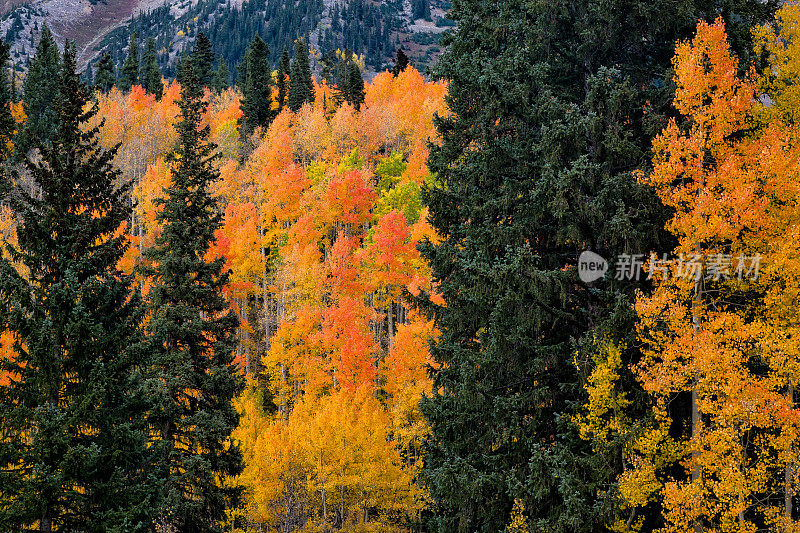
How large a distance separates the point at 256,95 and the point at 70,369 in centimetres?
6178

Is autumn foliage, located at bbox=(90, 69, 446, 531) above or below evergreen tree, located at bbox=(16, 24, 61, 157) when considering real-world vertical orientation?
below

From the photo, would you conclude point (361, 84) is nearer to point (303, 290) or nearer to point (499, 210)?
point (303, 290)

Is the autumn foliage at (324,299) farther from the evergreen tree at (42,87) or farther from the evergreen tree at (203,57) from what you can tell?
the evergreen tree at (203,57)

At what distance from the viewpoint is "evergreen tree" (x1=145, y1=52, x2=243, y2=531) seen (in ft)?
61.6

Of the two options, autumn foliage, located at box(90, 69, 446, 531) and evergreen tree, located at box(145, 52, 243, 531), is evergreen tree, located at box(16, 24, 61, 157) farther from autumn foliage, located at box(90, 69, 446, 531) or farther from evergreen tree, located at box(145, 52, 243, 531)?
evergreen tree, located at box(145, 52, 243, 531)

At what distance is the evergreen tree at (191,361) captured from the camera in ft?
61.6

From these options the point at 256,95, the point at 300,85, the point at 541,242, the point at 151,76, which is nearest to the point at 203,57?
the point at 151,76

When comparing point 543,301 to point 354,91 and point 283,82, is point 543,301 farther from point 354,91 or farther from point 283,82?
point 283,82

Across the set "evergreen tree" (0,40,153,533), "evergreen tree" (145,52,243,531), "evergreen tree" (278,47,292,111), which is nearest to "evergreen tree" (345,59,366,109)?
"evergreen tree" (278,47,292,111)

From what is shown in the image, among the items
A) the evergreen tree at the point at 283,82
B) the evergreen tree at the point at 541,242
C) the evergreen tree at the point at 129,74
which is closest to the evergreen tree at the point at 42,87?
the evergreen tree at the point at 129,74

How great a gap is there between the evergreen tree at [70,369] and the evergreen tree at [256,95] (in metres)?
55.1

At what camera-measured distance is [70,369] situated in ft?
42.6

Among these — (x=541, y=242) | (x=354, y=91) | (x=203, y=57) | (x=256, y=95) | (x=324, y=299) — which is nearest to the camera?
(x=541, y=242)

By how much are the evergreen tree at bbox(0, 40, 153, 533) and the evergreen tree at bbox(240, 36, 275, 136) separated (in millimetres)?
55079
